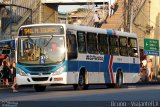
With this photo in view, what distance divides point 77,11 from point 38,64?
44849 millimetres

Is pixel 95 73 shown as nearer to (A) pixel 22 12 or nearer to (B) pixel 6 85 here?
(B) pixel 6 85

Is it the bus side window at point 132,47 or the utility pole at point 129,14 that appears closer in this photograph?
the bus side window at point 132,47

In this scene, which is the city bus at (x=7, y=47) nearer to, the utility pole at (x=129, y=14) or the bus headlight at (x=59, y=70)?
the bus headlight at (x=59, y=70)

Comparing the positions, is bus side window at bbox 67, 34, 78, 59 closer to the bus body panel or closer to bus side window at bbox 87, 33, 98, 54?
the bus body panel

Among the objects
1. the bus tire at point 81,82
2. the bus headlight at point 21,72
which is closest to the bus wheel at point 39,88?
the bus tire at point 81,82

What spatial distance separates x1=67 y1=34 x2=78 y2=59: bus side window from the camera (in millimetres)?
29938

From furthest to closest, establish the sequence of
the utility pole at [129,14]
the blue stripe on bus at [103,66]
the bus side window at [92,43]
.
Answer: the utility pole at [129,14] → the bus side window at [92,43] → the blue stripe on bus at [103,66]

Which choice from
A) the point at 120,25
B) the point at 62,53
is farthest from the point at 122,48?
the point at 120,25

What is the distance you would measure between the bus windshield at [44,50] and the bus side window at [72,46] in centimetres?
36

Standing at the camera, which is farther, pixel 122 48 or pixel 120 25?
pixel 120 25

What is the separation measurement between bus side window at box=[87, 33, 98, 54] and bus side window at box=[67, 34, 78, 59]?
154cm

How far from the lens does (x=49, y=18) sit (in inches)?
2381

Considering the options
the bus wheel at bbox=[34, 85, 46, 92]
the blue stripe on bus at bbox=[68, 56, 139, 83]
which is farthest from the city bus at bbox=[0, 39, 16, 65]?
the blue stripe on bus at bbox=[68, 56, 139, 83]

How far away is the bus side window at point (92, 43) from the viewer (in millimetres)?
31953
